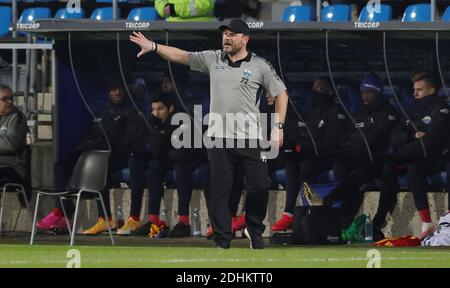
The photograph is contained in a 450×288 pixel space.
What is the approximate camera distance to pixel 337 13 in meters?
18.8

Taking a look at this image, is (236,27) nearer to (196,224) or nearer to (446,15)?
(196,224)

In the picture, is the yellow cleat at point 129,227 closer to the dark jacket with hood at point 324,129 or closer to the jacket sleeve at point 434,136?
the dark jacket with hood at point 324,129

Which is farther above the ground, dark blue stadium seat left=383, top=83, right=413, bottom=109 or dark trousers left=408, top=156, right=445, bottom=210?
dark blue stadium seat left=383, top=83, right=413, bottom=109

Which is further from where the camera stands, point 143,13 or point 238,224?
point 143,13

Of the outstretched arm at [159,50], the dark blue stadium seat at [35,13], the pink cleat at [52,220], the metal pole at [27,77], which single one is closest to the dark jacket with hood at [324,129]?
the pink cleat at [52,220]

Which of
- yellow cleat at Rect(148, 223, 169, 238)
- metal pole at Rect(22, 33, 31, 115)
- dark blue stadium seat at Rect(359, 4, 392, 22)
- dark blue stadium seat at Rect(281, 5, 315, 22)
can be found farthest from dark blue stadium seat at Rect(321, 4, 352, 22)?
metal pole at Rect(22, 33, 31, 115)

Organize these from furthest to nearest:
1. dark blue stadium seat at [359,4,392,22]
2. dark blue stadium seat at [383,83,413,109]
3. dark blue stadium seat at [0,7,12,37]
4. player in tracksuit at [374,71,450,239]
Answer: dark blue stadium seat at [0,7,12,37] → dark blue stadium seat at [359,4,392,22] → dark blue stadium seat at [383,83,413,109] → player in tracksuit at [374,71,450,239]

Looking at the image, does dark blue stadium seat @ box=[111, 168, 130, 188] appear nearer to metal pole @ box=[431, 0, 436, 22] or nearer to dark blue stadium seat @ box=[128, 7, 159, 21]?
dark blue stadium seat @ box=[128, 7, 159, 21]

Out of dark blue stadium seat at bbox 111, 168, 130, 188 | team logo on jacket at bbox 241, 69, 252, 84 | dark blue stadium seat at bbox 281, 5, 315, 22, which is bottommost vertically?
dark blue stadium seat at bbox 111, 168, 130, 188

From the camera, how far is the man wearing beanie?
16.9 metres

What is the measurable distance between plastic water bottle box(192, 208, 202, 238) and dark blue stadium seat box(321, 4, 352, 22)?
2724 mm

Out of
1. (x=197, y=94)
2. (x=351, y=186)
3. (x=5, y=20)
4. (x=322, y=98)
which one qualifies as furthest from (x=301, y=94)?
(x=5, y=20)

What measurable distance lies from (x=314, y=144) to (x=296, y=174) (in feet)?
1.34
